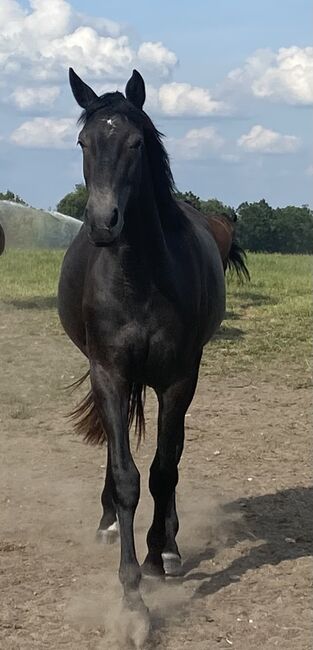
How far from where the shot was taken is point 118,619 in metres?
3.64

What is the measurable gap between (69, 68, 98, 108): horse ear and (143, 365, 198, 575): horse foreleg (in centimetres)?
132

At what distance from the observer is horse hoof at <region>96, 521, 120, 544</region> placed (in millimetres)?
4785

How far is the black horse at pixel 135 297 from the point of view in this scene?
3.55 meters

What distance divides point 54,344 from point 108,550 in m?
5.67

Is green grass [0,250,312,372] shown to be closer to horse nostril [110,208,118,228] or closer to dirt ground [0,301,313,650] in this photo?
dirt ground [0,301,313,650]

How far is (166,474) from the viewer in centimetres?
432

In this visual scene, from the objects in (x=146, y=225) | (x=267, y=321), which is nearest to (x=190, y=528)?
(x=146, y=225)

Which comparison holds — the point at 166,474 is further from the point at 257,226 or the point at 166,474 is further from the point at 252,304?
the point at 257,226

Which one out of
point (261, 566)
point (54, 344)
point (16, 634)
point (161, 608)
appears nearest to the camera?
point (16, 634)

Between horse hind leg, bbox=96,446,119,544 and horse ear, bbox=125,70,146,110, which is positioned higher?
horse ear, bbox=125,70,146,110

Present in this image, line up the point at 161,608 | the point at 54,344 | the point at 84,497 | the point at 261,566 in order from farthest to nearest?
the point at 54,344 → the point at 84,497 → the point at 261,566 → the point at 161,608

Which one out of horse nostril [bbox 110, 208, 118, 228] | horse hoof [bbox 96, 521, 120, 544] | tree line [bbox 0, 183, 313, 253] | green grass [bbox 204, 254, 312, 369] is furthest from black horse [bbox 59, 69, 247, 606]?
tree line [bbox 0, 183, 313, 253]

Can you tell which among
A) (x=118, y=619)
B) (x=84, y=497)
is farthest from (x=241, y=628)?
(x=84, y=497)

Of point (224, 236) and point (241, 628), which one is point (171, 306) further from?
point (224, 236)
